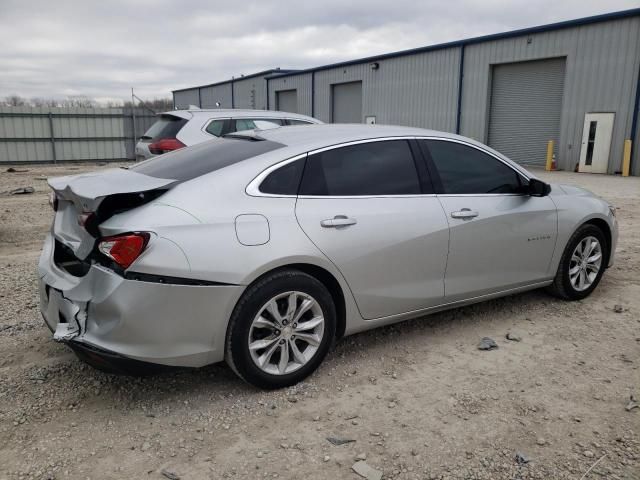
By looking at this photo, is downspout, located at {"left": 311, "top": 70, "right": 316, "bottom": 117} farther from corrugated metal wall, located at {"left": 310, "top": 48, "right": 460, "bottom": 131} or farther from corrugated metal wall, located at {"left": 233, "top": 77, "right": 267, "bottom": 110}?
Result: corrugated metal wall, located at {"left": 233, "top": 77, "right": 267, "bottom": 110}

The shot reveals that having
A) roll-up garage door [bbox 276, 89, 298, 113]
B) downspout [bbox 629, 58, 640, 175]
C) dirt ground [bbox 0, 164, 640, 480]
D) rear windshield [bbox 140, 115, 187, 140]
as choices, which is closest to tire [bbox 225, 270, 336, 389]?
dirt ground [bbox 0, 164, 640, 480]

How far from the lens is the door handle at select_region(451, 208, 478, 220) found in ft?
13.0

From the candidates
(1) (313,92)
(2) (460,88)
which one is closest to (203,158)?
(2) (460,88)

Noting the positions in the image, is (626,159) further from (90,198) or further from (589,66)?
(90,198)

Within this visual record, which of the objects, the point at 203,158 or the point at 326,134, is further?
the point at 326,134

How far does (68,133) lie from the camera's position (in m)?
20.8

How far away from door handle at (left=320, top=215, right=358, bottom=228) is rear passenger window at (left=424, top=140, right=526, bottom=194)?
0.94 m

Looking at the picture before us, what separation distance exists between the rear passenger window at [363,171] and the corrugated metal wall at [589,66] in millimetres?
15699

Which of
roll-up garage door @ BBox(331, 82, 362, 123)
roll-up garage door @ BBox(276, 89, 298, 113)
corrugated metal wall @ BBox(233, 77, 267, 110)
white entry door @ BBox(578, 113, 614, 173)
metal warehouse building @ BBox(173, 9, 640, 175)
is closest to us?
metal warehouse building @ BBox(173, 9, 640, 175)

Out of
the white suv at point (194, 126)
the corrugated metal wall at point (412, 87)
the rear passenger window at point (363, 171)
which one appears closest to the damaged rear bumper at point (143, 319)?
the rear passenger window at point (363, 171)

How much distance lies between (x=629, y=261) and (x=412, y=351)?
12.3 ft

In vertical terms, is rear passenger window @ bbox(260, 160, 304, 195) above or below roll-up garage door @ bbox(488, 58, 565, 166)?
below

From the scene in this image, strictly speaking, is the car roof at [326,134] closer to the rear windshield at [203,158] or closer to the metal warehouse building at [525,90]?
the rear windshield at [203,158]

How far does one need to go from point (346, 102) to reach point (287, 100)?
657cm
